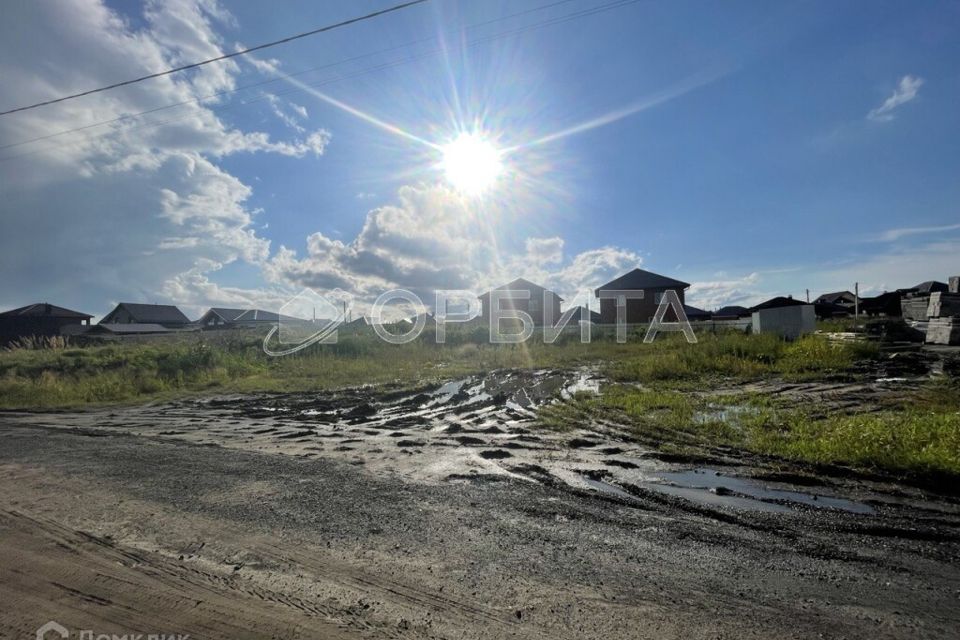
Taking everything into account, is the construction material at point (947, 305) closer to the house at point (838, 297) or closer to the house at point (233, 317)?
the house at point (838, 297)

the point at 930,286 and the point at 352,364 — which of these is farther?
the point at 930,286

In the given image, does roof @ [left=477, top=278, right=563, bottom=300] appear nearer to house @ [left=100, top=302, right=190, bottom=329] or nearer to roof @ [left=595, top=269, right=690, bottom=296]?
roof @ [left=595, top=269, right=690, bottom=296]

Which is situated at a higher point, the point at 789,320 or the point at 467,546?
the point at 789,320

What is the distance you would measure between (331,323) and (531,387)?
1886 cm

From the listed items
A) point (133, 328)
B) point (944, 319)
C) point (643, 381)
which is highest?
point (133, 328)

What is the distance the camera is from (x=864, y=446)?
507 centimetres

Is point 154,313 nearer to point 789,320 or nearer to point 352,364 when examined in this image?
point 352,364

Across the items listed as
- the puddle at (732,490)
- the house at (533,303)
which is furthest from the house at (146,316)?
the puddle at (732,490)

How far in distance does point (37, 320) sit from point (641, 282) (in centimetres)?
5588

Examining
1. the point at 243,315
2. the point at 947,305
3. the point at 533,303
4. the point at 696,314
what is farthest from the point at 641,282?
the point at 243,315

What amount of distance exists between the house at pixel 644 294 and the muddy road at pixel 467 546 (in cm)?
3185

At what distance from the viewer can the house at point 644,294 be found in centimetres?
3597

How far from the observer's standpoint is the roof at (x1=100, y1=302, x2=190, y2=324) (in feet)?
175

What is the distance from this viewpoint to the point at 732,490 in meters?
4.41
